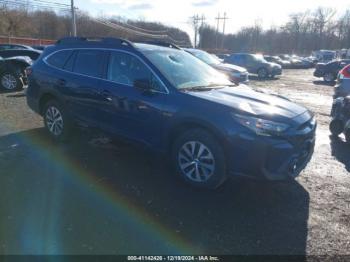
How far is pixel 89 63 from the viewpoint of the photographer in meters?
5.40

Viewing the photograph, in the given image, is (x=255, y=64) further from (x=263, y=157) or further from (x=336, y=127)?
(x=263, y=157)

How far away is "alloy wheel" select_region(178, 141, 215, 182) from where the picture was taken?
4129 millimetres

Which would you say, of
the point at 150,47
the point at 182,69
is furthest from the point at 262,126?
the point at 150,47

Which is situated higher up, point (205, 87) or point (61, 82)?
point (205, 87)

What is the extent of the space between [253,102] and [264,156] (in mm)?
823

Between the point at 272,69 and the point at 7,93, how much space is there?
1822cm

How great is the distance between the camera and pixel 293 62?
140 ft

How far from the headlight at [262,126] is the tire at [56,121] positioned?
3.35 meters

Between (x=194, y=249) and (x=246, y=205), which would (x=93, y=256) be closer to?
(x=194, y=249)

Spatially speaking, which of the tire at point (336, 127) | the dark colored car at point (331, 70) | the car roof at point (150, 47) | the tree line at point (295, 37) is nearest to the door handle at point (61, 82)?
the car roof at point (150, 47)

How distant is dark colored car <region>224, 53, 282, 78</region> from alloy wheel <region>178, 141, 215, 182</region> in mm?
20235

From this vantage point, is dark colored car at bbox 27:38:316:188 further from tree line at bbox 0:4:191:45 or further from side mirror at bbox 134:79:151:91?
tree line at bbox 0:4:191:45

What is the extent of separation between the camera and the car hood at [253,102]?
395cm

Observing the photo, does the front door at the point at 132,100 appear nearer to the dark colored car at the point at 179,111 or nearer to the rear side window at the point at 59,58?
the dark colored car at the point at 179,111
